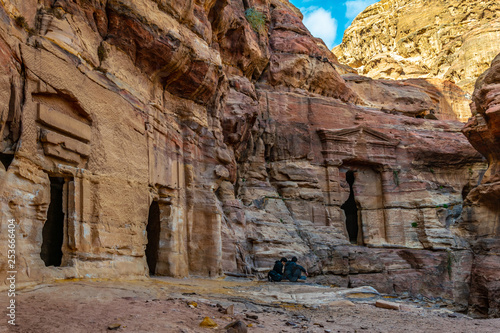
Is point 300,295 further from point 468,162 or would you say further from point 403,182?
point 468,162

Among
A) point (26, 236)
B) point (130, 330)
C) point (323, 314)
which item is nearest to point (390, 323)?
point (323, 314)

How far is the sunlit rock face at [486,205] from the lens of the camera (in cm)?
2086

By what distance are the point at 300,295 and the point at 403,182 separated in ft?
53.6

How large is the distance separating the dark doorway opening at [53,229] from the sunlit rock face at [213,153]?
0.03 metres

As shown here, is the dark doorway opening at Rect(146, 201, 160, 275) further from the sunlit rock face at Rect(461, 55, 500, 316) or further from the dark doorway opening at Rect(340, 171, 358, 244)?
the dark doorway opening at Rect(340, 171, 358, 244)

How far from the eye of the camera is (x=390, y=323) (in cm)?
791

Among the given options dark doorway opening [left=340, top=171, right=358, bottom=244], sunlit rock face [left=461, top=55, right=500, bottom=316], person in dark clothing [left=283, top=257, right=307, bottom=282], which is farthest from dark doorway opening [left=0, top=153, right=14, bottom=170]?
dark doorway opening [left=340, top=171, right=358, bottom=244]

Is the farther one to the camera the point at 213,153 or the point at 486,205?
the point at 486,205

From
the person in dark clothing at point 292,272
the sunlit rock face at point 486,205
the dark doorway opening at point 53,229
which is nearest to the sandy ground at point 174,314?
the dark doorway opening at point 53,229

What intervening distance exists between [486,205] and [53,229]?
829 inches

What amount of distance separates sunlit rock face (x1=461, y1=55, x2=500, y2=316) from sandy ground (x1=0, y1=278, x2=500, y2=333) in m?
13.9

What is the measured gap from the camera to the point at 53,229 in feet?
33.1

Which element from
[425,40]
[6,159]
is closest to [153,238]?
[6,159]

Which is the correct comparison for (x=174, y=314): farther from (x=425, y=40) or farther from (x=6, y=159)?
(x=425, y=40)
